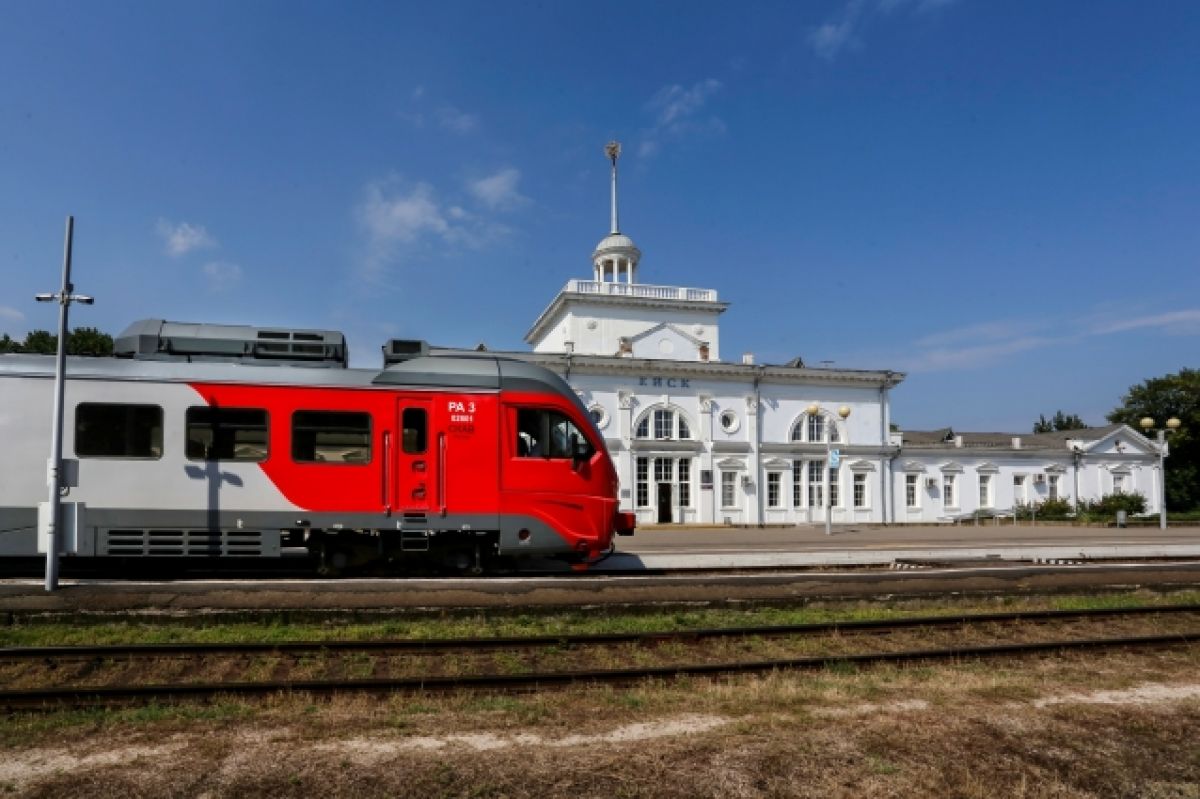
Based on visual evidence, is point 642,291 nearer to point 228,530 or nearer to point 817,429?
point 817,429

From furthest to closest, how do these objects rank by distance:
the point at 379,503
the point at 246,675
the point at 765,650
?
the point at 379,503, the point at 765,650, the point at 246,675

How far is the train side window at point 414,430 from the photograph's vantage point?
13.4 meters

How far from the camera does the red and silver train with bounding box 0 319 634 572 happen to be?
1259 centimetres

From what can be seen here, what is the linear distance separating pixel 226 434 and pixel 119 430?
168cm

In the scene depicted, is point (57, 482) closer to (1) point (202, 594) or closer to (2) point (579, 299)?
(1) point (202, 594)

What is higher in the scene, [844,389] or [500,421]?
[844,389]

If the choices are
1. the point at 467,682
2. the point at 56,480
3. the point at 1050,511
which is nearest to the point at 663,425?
the point at 1050,511

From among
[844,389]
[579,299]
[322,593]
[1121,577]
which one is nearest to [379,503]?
[322,593]

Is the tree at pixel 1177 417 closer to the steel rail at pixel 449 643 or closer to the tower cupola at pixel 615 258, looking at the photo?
the tower cupola at pixel 615 258

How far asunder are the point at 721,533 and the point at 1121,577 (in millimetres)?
19486

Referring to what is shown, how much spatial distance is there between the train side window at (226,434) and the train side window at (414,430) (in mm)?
2241

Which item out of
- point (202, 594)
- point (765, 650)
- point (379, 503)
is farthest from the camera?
point (379, 503)

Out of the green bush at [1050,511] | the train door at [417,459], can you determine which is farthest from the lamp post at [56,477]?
the green bush at [1050,511]

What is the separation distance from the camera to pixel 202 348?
45.2 ft
